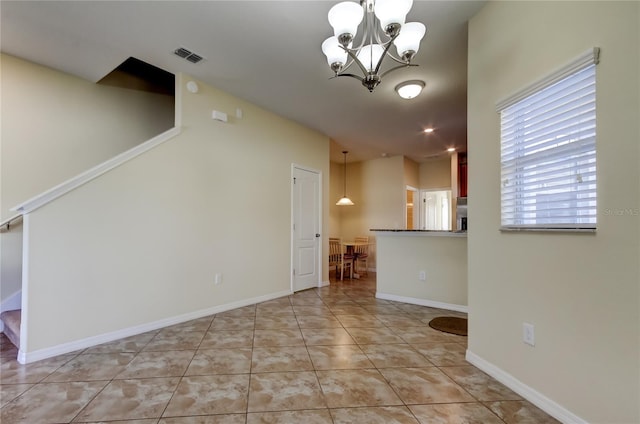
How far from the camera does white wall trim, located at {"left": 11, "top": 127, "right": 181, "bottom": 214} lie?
233cm

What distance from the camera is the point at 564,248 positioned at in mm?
1595

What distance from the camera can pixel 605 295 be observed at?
1387 millimetres

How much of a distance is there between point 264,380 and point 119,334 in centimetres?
169

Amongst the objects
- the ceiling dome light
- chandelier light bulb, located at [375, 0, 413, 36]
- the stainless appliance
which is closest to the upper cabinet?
the stainless appliance

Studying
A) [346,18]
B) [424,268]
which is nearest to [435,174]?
[424,268]

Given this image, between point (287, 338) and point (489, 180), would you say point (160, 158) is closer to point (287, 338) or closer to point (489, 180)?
point (287, 338)

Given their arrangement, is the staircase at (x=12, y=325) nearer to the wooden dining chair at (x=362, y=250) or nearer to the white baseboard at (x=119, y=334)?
the white baseboard at (x=119, y=334)

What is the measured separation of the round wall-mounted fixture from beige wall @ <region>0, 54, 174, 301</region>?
1.02m

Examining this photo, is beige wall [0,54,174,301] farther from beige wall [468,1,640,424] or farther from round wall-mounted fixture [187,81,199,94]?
beige wall [468,1,640,424]

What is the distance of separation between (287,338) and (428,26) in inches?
119

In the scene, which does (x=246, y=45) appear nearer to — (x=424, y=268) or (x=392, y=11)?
(x=392, y=11)

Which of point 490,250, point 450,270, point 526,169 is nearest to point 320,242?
point 450,270

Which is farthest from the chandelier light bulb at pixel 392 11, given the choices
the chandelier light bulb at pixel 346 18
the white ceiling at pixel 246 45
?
the white ceiling at pixel 246 45

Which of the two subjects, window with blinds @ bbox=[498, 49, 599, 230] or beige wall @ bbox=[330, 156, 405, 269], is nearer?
window with blinds @ bbox=[498, 49, 599, 230]
